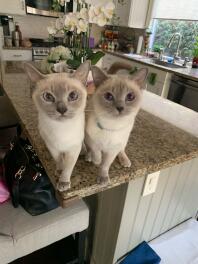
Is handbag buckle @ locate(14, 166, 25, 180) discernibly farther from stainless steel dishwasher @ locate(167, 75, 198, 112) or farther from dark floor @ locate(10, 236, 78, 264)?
stainless steel dishwasher @ locate(167, 75, 198, 112)

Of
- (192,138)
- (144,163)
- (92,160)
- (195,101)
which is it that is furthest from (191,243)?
(195,101)

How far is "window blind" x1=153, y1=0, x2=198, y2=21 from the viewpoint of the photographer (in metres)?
2.98

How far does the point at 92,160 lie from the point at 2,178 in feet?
1.74

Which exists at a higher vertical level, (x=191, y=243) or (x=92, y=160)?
(x=92, y=160)

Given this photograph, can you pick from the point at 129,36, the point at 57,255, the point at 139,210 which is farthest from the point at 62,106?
the point at 129,36

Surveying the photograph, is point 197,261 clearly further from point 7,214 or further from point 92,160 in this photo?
point 7,214

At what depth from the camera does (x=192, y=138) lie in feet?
2.97

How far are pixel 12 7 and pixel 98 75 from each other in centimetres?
349

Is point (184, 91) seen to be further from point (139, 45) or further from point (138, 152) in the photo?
point (138, 152)

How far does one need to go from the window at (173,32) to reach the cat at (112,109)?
3.30 m

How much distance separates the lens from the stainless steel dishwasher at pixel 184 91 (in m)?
2.43

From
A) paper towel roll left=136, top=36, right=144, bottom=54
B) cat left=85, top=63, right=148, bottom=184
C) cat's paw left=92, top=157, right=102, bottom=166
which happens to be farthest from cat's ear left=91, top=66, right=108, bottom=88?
paper towel roll left=136, top=36, right=144, bottom=54

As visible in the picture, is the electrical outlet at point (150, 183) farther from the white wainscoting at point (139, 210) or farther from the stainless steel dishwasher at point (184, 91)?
the stainless steel dishwasher at point (184, 91)

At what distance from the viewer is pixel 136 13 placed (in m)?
3.59
